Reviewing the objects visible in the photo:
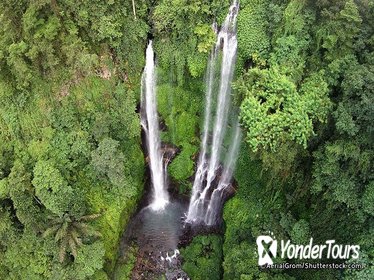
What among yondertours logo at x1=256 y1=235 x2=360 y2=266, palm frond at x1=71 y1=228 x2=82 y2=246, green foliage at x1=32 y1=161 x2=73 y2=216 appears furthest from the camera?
palm frond at x1=71 y1=228 x2=82 y2=246

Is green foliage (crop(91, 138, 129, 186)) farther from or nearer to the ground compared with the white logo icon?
farther from the ground

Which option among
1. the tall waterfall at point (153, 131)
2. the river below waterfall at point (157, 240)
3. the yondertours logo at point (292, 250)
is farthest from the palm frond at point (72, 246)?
the yondertours logo at point (292, 250)

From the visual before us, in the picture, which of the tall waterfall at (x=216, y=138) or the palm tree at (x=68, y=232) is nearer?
the palm tree at (x=68, y=232)

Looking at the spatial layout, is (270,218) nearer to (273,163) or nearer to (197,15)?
(273,163)

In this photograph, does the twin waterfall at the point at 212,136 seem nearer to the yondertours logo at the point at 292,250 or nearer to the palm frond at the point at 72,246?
the yondertours logo at the point at 292,250

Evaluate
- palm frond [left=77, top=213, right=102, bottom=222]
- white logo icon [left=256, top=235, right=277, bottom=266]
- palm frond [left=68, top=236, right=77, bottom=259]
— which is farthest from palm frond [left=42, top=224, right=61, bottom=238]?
white logo icon [left=256, top=235, right=277, bottom=266]

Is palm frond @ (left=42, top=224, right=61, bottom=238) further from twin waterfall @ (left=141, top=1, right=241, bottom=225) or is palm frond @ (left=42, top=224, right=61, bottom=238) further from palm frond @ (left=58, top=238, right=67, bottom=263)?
twin waterfall @ (left=141, top=1, right=241, bottom=225)
